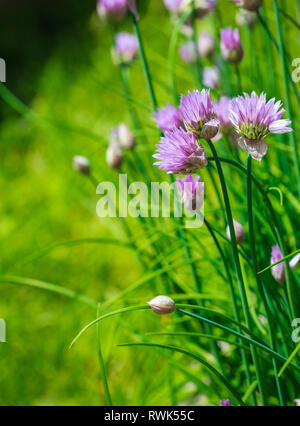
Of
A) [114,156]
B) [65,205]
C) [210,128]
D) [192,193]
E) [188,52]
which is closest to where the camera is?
[210,128]

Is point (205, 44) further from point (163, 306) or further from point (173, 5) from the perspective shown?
point (163, 306)

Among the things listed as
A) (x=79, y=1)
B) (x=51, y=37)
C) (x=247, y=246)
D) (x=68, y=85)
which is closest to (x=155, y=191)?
(x=247, y=246)

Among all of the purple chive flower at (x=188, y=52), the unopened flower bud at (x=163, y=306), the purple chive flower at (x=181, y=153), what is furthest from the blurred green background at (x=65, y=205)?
the purple chive flower at (x=181, y=153)

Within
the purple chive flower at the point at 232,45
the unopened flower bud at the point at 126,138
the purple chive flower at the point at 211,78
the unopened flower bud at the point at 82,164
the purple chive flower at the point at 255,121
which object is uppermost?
the purple chive flower at the point at 211,78

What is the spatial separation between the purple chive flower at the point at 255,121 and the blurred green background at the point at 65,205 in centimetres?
33

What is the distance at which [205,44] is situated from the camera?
1045 mm

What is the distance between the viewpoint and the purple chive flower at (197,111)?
1.57ft

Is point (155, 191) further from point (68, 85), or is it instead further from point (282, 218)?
point (68, 85)

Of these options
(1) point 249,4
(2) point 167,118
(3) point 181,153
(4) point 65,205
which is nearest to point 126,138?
(2) point 167,118

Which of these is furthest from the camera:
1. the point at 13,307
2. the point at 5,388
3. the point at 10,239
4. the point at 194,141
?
the point at 10,239

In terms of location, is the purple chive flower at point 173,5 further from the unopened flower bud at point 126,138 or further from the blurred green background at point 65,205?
the unopened flower bud at point 126,138

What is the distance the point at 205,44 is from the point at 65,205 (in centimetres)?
80
